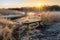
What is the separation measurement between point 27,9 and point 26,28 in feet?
0.65

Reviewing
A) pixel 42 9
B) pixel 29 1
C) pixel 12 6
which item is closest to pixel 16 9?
pixel 12 6

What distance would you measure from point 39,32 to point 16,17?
28cm

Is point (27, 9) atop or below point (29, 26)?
atop

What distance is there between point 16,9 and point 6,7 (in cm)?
10

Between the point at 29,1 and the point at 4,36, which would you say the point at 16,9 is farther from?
the point at 4,36

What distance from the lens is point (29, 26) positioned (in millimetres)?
1097

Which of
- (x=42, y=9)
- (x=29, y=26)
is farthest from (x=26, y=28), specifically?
(x=42, y=9)

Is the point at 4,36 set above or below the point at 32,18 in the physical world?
below

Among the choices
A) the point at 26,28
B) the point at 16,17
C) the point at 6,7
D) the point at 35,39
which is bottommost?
the point at 35,39

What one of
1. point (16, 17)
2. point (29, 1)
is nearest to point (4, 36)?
point (16, 17)

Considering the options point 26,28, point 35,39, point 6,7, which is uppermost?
point 6,7

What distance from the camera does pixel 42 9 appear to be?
1.13 m

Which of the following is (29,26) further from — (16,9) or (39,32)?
(16,9)

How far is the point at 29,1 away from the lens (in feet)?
3.68
